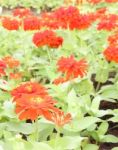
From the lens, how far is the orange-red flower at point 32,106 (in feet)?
4.20

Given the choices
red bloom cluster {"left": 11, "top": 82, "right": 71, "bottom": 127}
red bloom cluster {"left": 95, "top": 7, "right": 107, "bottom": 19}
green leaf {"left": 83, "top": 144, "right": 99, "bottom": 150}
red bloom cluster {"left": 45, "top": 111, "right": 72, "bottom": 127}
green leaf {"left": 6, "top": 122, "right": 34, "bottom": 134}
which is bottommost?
green leaf {"left": 83, "top": 144, "right": 99, "bottom": 150}

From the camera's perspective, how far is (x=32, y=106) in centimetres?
127

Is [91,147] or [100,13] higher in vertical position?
[100,13]

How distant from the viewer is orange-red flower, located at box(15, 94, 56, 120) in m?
1.28

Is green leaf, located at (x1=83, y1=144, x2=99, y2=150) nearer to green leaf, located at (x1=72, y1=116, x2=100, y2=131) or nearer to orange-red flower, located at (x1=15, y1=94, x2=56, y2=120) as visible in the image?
green leaf, located at (x1=72, y1=116, x2=100, y2=131)

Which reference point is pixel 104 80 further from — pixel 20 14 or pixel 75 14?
pixel 20 14

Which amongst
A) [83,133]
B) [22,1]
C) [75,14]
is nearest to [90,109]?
[83,133]

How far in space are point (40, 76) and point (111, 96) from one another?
432 mm

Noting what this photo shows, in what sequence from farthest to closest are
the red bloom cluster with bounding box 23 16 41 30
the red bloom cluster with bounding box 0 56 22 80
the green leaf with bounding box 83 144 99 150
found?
the red bloom cluster with bounding box 23 16 41 30 → the red bloom cluster with bounding box 0 56 22 80 → the green leaf with bounding box 83 144 99 150

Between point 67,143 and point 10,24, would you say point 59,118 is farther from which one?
point 10,24

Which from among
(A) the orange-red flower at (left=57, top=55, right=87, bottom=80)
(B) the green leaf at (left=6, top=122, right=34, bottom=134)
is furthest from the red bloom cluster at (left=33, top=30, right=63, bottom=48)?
(B) the green leaf at (left=6, top=122, right=34, bottom=134)

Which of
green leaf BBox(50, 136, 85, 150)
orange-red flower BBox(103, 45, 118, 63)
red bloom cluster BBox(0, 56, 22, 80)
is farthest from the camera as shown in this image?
red bloom cluster BBox(0, 56, 22, 80)

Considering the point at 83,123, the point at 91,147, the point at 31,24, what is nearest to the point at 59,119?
the point at 83,123

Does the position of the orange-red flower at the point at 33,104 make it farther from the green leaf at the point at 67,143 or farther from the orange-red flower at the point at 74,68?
the orange-red flower at the point at 74,68
